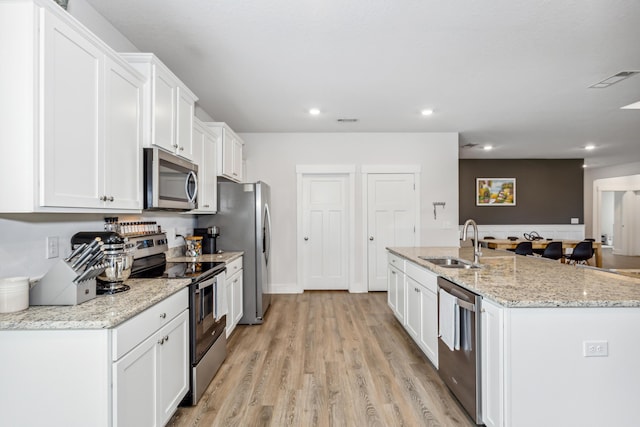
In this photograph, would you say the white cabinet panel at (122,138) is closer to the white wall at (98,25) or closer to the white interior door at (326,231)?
the white wall at (98,25)

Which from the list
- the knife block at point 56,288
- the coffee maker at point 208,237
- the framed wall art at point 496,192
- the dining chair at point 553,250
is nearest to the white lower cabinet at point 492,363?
the knife block at point 56,288

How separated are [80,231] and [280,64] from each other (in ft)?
6.70

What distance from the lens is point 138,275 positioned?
2.40 meters

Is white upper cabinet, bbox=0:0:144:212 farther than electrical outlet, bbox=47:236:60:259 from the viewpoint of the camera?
No

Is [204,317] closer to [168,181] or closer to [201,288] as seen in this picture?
[201,288]

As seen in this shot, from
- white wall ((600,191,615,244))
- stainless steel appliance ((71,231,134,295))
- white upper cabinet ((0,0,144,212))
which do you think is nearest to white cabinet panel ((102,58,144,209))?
white upper cabinet ((0,0,144,212))

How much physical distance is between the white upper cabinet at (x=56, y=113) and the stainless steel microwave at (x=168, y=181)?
11.4 inches

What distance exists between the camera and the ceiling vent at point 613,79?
318 centimetres

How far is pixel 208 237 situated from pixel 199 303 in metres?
1.53

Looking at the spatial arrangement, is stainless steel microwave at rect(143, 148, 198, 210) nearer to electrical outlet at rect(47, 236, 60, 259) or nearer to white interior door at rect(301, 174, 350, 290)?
electrical outlet at rect(47, 236, 60, 259)

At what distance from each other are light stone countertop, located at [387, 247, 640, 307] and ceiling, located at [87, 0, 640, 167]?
5.69 ft

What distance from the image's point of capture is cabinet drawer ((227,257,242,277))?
330cm

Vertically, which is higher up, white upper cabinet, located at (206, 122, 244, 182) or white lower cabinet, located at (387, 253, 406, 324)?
white upper cabinet, located at (206, 122, 244, 182)

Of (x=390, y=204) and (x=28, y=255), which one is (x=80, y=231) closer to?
(x=28, y=255)
